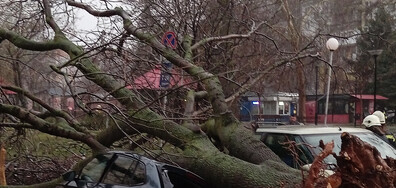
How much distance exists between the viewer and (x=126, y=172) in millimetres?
5715

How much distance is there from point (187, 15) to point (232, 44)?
77.1 inches

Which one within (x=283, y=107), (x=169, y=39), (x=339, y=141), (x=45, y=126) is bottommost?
(x=339, y=141)

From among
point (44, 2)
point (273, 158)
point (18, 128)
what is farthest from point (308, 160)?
point (44, 2)

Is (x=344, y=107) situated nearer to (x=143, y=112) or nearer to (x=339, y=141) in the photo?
(x=339, y=141)

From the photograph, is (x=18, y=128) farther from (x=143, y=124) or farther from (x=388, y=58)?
(x=388, y=58)

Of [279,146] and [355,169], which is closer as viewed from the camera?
[355,169]

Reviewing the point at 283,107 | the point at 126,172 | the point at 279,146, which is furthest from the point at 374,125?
the point at 283,107

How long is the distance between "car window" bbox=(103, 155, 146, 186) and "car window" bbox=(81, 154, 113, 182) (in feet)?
0.58

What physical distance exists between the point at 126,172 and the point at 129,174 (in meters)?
0.09

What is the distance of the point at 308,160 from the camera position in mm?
7039

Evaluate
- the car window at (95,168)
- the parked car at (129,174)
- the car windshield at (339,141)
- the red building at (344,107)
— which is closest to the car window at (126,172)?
the parked car at (129,174)

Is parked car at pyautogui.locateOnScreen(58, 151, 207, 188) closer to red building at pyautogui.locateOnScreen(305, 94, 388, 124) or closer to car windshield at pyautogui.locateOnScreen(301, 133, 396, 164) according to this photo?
car windshield at pyautogui.locateOnScreen(301, 133, 396, 164)

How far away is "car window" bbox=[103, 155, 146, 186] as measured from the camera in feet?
17.9

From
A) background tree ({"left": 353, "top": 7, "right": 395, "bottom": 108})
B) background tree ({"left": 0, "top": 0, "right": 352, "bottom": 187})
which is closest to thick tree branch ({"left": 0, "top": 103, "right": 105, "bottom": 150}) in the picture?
background tree ({"left": 0, "top": 0, "right": 352, "bottom": 187})
